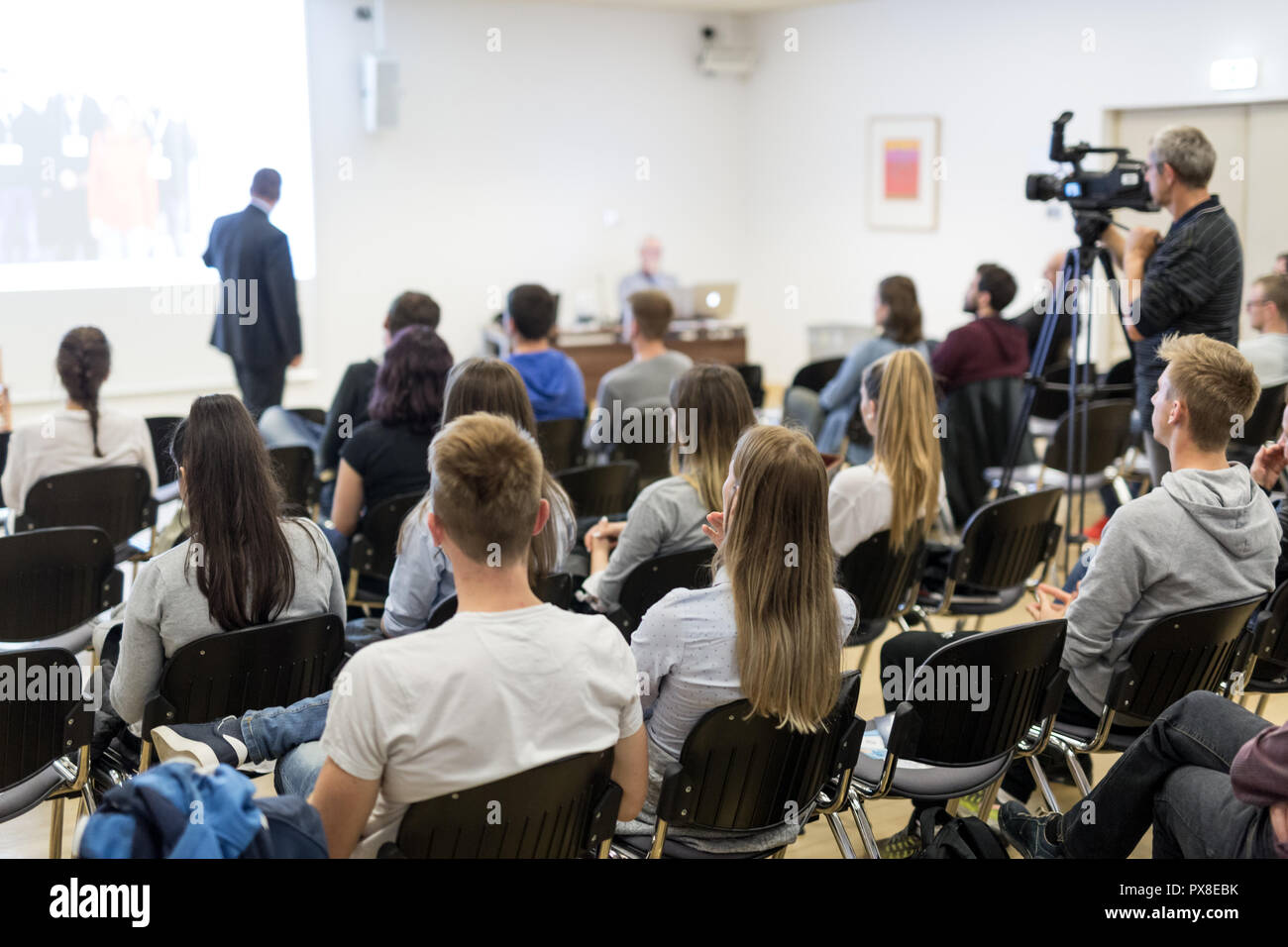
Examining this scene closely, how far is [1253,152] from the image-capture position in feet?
24.7

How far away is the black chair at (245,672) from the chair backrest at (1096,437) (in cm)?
341

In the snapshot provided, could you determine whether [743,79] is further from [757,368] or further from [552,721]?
[552,721]

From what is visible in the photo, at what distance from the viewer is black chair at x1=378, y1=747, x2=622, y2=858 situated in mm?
1702

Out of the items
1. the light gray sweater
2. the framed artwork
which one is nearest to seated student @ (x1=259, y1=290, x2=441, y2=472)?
the light gray sweater

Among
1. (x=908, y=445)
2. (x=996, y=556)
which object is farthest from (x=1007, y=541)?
(x=908, y=445)

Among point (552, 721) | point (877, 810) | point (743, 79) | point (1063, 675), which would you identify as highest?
point (743, 79)

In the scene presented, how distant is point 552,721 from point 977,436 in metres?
4.03

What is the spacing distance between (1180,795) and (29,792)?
209 cm

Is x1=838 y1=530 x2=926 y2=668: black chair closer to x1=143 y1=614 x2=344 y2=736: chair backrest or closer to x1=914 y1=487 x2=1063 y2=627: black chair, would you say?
x1=914 y1=487 x2=1063 y2=627: black chair

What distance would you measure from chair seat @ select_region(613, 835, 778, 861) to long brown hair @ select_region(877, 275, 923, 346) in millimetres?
3445

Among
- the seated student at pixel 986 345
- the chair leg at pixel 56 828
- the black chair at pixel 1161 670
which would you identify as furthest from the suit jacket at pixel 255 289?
the black chair at pixel 1161 670

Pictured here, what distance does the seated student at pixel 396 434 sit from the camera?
3.59 m
